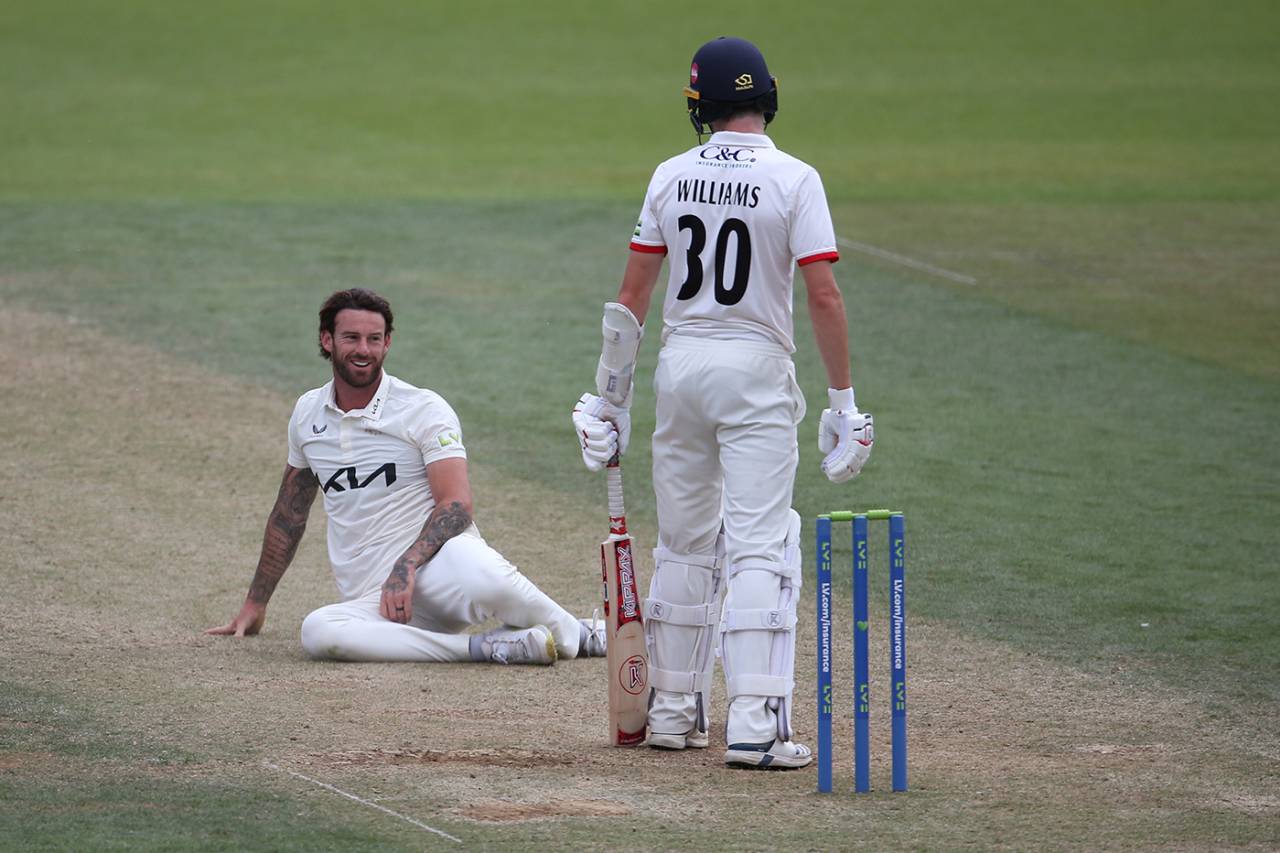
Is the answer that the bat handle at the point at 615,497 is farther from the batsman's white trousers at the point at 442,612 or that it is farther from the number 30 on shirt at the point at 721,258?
the batsman's white trousers at the point at 442,612

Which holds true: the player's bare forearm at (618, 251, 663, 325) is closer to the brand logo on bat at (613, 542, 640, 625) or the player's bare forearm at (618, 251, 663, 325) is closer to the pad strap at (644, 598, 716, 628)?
the brand logo on bat at (613, 542, 640, 625)

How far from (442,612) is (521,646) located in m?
0.33

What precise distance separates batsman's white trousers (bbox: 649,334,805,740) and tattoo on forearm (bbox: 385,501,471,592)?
141cm

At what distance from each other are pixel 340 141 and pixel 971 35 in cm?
1191

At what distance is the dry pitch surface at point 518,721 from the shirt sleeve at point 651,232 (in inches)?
61.7

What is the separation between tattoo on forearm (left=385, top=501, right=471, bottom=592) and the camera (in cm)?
692

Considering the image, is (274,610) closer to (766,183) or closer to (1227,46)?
(766,183)

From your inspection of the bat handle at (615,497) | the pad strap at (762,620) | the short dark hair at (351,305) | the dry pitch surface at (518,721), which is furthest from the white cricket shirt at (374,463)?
Result: the pad strap at (762,620)

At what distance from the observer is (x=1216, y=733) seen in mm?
6191

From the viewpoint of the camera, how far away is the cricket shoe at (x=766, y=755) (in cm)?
557

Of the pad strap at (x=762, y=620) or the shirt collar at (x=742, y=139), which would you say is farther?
the shirt collar at (x=742, y=139)

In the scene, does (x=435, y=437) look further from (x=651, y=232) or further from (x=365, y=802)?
(x=365, y=802)

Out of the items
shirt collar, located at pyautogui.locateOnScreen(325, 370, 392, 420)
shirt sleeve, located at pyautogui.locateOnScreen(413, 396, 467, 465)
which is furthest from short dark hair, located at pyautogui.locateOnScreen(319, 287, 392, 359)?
shirt sleeve, located at pyautogui.locateOnScreen(413, 396, 467, 465)

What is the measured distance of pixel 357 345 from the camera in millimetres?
7055
